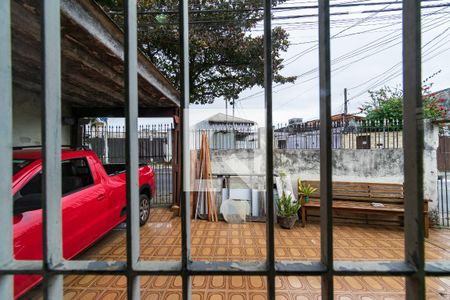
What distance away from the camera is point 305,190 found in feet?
15.5

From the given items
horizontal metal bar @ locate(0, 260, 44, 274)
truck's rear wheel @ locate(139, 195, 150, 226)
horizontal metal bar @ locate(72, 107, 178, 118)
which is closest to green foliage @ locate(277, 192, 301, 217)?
truck's rear wheel @ locate(139, 195, 150, 226)

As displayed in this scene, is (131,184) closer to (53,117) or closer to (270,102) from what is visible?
(53,117)

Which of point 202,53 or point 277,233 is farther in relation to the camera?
point 202,53

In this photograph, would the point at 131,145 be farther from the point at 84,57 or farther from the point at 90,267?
the point at 84,57

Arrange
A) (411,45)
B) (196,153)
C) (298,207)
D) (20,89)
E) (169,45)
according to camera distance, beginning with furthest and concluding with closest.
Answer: (169,45), (196,153), (298,207), (20,89), (411,45)

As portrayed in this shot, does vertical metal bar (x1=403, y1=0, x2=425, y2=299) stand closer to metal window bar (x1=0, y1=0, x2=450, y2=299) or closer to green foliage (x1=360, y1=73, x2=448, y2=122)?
metal window bar (x1=0, y1=0, x2=450, y2=299)

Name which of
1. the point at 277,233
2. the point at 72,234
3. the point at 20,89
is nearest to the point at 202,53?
the point at 20,89

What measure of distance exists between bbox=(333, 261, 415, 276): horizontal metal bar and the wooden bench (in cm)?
412

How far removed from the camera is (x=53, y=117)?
0.68 m

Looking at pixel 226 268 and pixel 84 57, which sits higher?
pixel 84 57

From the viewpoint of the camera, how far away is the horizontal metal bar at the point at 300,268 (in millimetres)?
648

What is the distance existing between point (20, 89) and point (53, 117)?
4.83 m

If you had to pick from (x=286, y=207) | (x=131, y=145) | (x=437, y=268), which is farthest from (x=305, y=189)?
(x=131, y=145)

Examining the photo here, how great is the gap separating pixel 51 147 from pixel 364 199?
545 centimetres
